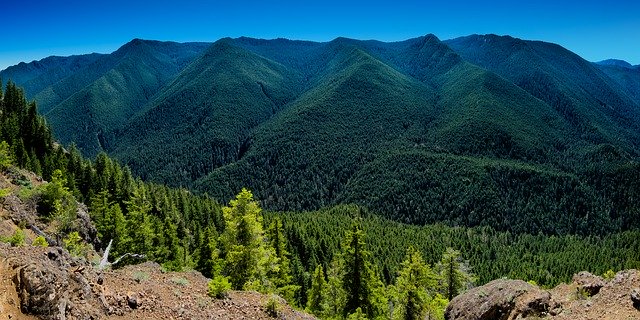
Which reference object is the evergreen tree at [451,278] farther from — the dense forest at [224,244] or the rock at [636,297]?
the rock at [636,297]

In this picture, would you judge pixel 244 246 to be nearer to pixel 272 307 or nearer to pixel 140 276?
pixel 272 307

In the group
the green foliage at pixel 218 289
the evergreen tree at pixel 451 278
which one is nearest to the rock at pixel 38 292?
the green foliage at pixel 218 289

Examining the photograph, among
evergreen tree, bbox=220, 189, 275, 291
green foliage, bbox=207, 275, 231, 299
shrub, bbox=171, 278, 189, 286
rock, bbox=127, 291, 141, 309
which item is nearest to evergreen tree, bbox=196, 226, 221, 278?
evergreen tree, bbox=220, 189, 275, 291

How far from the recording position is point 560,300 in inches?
909

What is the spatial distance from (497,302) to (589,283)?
5037 mm

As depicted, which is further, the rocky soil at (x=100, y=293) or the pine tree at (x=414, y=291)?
the pine tree at (x=414, y=291)

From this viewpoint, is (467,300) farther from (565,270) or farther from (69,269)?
(565,270)

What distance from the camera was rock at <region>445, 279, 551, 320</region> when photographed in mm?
23531

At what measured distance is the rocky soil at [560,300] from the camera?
19.6 metres

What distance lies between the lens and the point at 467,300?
2886 centimetres

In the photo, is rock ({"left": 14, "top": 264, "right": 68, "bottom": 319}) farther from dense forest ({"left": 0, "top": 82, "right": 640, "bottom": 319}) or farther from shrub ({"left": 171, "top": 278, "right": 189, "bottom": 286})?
dense forest ({"left": 0, "top": 82, "right": 640, "bottom": 319})

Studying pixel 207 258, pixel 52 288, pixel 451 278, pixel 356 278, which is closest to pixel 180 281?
pixel 52 288

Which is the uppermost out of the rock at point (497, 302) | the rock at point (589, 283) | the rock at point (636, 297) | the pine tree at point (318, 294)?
the rock at point (636, 297)

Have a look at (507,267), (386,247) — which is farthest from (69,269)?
(507,267)
